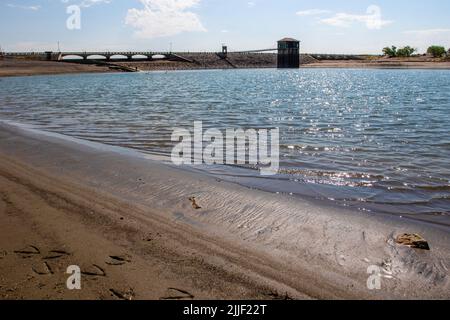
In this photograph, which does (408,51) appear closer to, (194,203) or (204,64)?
(204,64)

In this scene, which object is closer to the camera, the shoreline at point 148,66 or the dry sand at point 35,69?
the dry sand at point 35,69

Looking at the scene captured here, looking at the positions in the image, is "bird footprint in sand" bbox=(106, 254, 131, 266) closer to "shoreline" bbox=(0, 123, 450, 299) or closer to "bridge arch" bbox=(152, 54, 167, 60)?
"shoreline" bbox=(0, 123, 450, 299)

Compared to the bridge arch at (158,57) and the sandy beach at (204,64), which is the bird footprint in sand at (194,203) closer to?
the sandy beach at (204,64)

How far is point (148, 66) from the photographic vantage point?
12219 cm

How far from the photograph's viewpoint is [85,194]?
7375 millimetres

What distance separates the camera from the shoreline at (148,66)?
274 ft

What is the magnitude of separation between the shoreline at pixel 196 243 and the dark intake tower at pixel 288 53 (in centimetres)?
Answer: 14810

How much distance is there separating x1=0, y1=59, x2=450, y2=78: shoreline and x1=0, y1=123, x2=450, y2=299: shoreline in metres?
75.9

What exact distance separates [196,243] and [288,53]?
152m

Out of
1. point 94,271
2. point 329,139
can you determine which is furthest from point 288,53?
point 94,271

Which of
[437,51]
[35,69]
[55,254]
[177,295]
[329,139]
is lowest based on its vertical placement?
[177,295]

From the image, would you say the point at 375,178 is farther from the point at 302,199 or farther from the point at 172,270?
the point at 172,270

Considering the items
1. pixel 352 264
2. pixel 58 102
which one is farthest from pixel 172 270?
pixel 58 102

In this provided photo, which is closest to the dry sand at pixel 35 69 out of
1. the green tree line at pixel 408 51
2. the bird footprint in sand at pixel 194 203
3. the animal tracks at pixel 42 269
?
the bird footprint in sand at pixel 194 203
